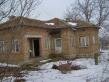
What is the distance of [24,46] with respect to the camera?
26375 millimetres

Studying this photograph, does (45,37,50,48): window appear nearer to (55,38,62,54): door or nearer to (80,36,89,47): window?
(55,38,62,54): door

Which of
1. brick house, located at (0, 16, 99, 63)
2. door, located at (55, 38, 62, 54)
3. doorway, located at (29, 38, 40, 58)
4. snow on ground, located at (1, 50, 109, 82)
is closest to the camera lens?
snow on ground, located at (1, 50, 109, 82)

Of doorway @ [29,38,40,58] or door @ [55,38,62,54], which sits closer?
doorway @ [29,38,40,58]

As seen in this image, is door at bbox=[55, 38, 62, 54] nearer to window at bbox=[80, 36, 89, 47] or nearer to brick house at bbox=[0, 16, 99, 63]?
brick house at bbox=[0, 16, 99, 63]

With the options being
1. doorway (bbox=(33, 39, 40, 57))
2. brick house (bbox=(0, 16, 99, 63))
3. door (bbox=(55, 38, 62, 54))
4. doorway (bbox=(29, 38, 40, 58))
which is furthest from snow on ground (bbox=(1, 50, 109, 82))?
door (bbox=(55, 38, 62, 54))

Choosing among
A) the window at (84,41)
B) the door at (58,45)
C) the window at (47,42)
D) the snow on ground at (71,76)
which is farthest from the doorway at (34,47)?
Answer: the snow on ground at (71,76)

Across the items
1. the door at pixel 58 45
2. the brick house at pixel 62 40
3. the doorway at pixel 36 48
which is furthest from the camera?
the door at pixel 58 45

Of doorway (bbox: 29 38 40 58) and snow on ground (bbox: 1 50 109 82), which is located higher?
doorway (bbox: 29 38 40 58)

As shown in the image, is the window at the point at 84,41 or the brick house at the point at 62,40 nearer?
the brick house at the point at 62,40

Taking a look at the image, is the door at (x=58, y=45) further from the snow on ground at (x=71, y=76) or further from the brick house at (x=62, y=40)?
the snow on ground at (x=71, y=76)

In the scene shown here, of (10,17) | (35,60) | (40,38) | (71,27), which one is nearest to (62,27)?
(71,27)

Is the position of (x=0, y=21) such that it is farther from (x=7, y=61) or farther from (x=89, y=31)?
(x=89, y=31)

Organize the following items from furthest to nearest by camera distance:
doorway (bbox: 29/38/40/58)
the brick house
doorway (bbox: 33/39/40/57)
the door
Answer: the door → doorway (bbox: 33/39/40/57) → doorway (bbox: 29/38/40/58) → the brick house

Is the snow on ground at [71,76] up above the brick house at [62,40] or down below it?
below
